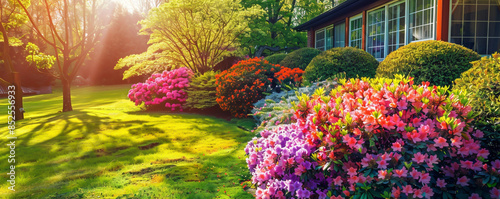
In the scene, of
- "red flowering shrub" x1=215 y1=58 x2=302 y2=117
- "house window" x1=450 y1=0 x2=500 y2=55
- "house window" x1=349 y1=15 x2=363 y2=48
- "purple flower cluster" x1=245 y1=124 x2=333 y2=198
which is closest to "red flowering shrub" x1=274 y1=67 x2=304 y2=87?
"red flowering shrub" x1=215 y1=58 x2=302 y2=117

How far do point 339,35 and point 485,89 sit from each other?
14597 millimetres

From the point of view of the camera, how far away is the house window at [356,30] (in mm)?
14690

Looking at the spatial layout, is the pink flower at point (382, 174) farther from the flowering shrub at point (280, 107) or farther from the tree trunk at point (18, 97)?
the tree trunk at point (18, 97)

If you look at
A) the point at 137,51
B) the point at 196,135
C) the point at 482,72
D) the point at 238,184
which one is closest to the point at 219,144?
the point at 196,135

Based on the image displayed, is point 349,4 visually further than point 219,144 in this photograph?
Yes

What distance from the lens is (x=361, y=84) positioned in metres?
3.79

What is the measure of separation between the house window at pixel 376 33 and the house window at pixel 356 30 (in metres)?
1.00

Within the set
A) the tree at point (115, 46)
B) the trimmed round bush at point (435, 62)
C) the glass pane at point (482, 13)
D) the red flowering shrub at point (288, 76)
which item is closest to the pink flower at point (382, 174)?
the trimmed round bush at point (435, 62)

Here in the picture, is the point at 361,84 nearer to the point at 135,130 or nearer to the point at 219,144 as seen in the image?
the point at 219,144

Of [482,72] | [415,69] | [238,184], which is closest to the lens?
[482,72]

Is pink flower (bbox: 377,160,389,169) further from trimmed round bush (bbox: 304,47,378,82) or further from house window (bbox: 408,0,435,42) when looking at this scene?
house window (bbox: 408,0,435,42)

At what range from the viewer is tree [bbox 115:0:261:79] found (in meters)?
13.8

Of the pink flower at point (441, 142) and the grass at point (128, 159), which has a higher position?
the pink flower at point (441, 142)

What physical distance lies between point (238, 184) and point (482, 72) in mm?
3113
